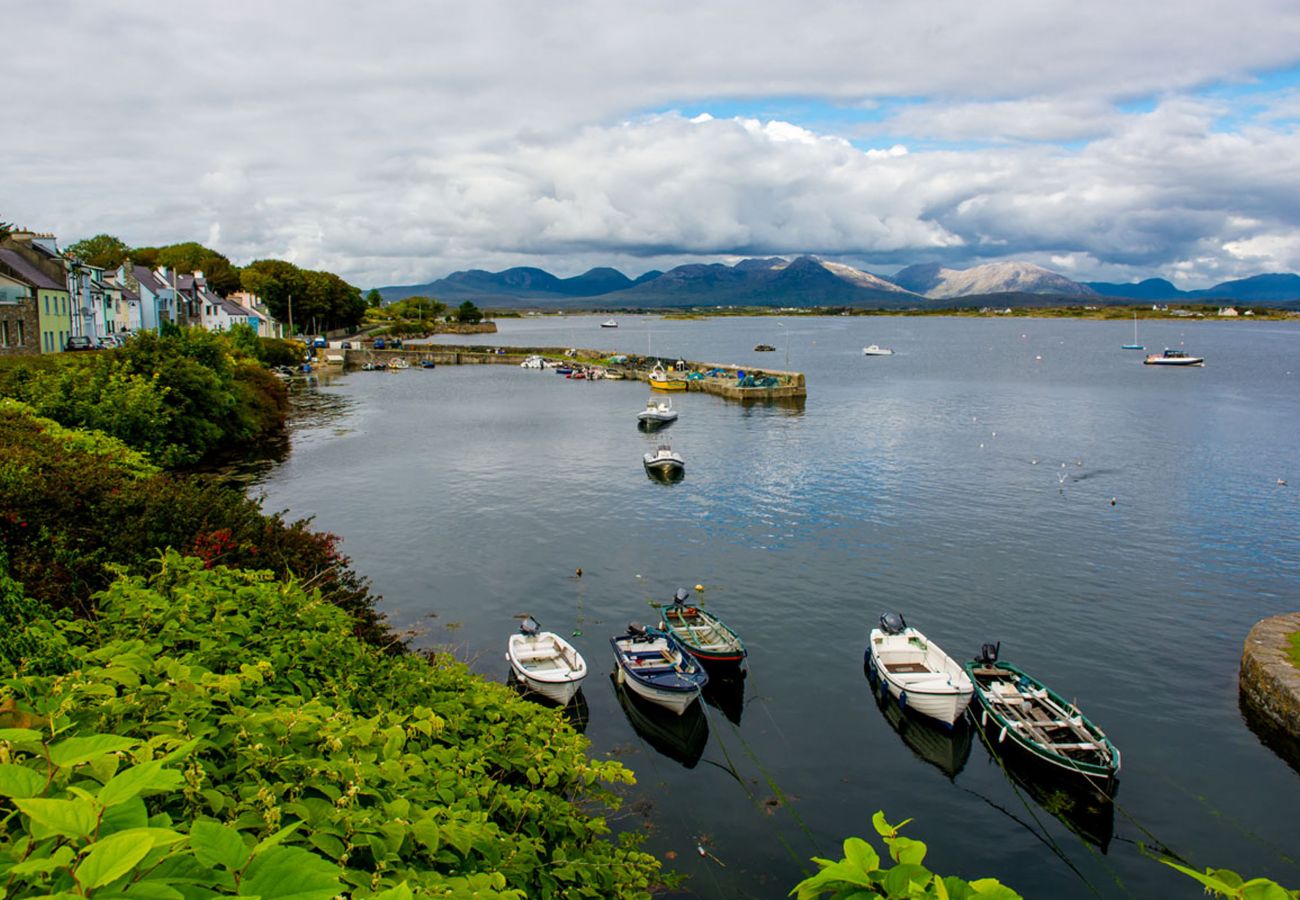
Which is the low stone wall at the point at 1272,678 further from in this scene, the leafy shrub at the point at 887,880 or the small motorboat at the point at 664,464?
the small motorboat at the point at 664,464

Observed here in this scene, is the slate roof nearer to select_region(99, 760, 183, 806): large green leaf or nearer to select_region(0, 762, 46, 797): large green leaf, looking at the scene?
select_region(0, 762, 46, 797): large green leaf

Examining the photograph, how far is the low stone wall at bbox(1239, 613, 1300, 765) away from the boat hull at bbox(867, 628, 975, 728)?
10.2 metres

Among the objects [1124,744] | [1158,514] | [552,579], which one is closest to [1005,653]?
[1124,744]

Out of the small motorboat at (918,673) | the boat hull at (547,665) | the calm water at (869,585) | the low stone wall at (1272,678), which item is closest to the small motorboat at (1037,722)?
the small motorboat at (918,673)

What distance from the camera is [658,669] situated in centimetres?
Answer: 3033

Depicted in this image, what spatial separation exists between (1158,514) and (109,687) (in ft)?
198

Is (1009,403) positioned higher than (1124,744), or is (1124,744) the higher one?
(1009,403)

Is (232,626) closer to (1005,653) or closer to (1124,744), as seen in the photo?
(1124,744)

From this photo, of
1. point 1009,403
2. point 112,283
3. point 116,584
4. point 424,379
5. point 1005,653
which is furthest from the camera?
point 424,379

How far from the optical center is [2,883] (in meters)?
4.26

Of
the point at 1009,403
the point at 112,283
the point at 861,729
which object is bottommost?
the point at 861,729

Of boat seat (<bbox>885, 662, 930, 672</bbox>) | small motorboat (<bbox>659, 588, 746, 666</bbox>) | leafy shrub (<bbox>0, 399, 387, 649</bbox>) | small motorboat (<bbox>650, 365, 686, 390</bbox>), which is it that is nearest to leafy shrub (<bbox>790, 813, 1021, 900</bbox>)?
leafy shrub (<bbox>0, 399, 387, 649</bbox>)

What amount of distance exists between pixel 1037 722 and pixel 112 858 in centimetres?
2860

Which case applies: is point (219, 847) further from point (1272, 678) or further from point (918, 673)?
point (1272, 678)
